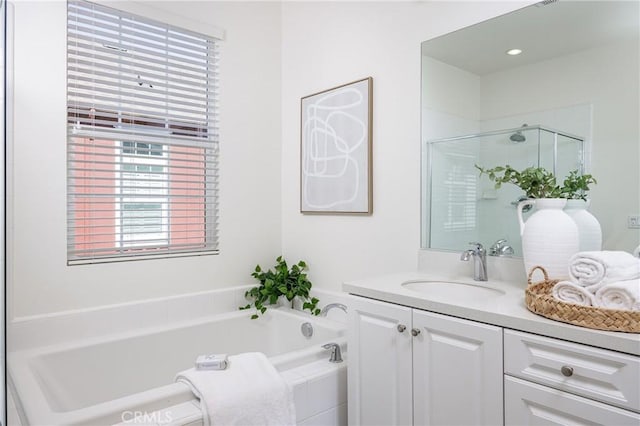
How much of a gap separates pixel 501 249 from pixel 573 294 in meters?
0.62

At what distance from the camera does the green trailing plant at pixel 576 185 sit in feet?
5.02

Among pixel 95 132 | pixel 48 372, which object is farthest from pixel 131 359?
pixel 95 132

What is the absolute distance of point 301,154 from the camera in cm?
268

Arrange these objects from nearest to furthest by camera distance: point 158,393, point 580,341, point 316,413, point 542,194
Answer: point 580,341 < point 158,393 < point 542,194 < point 316,413

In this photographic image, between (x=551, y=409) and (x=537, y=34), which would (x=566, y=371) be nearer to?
(x=551, y=409)

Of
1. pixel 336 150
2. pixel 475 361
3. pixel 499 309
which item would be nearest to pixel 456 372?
pixel 475 361

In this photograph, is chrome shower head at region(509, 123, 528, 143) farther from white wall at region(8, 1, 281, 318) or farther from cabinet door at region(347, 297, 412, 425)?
white wall at region(8, 1, 281, 318)

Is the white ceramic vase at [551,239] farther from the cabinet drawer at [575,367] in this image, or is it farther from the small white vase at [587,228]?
the cabinet drawer at [575,367]

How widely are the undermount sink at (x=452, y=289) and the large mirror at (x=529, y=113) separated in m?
0.20

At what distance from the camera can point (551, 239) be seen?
1.43m

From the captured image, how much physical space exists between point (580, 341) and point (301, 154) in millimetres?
1912

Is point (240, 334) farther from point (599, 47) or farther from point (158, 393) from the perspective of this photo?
point (599, 47)

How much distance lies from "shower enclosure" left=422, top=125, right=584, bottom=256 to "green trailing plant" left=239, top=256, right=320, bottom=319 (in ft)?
2.89

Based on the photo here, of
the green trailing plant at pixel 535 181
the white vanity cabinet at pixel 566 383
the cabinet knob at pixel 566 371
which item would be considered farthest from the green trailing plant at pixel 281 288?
the cabinet knob at pixel 566 371
